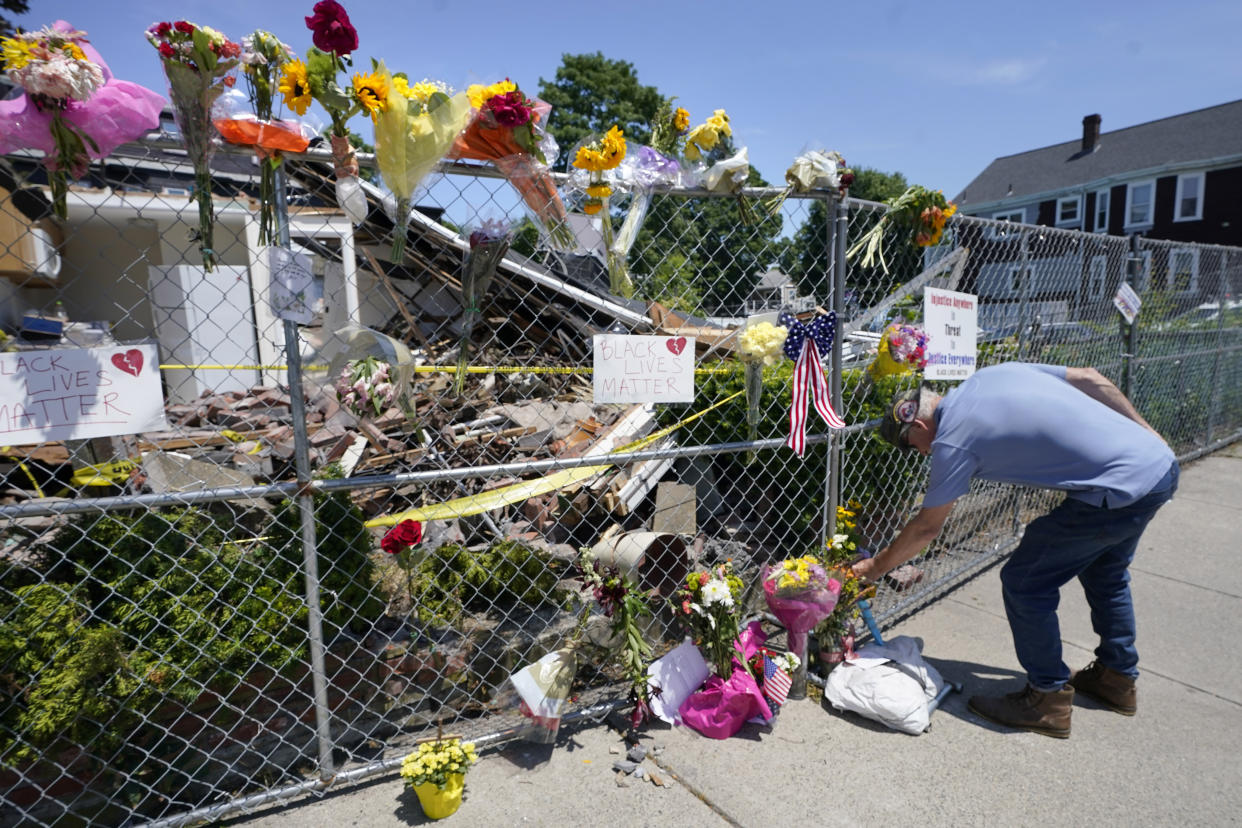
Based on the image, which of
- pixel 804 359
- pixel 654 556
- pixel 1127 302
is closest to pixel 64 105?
pixel 804 359

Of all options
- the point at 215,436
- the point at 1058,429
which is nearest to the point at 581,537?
the point at 1058,429

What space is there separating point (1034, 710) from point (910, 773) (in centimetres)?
72

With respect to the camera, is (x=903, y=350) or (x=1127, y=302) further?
(x=1127, y=302)

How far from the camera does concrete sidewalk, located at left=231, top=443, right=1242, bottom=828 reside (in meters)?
2.44

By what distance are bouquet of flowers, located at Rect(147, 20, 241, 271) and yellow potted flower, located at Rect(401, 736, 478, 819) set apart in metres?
1.79

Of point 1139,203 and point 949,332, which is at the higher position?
point 1139,203

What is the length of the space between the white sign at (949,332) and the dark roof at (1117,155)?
99.2ft

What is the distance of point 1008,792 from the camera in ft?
8.40

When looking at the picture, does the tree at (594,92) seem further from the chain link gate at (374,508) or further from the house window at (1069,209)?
the chain link gate at (374,508)

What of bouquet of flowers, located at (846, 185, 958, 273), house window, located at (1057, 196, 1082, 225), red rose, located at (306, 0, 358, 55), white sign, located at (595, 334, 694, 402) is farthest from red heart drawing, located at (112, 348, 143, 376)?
house window, located at (1057, 196, 1082, 225)

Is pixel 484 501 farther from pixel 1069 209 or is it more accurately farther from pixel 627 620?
pixel 1069 209

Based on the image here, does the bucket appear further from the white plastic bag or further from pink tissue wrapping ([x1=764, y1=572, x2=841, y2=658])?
the white plastic bag

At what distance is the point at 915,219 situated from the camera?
11.2 feet

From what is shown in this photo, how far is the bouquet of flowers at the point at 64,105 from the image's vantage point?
1.71 metres
